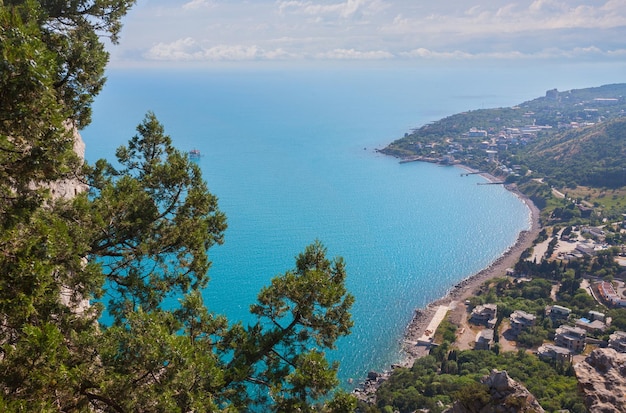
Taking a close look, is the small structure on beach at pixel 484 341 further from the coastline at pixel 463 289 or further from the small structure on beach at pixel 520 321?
the coastline at pixel 463 289

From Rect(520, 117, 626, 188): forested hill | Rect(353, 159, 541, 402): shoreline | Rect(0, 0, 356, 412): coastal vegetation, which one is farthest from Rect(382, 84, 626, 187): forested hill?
Rect(0, 0, 356, 412): coastal vegetation

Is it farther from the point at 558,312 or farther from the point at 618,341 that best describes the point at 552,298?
the point at 618,341

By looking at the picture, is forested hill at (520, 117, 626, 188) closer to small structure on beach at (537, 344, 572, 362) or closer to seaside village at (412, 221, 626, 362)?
seaside village at (412, 221, 626, 362)

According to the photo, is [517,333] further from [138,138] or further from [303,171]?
[303,171]

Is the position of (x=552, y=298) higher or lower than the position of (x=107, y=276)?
lower

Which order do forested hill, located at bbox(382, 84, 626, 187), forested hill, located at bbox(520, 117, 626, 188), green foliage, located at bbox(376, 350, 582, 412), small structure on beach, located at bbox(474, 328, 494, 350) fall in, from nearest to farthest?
green foliage, located at bbox(376, 350, 582, 412), small structure on beach, located at bbox(474, 328, 494, 350), forested hill, located at bbox(520, 117, 626, 188), forested hill, located at bbox(382, 84, 626, 187)

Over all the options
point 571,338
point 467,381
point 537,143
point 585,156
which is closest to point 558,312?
point 571,338
